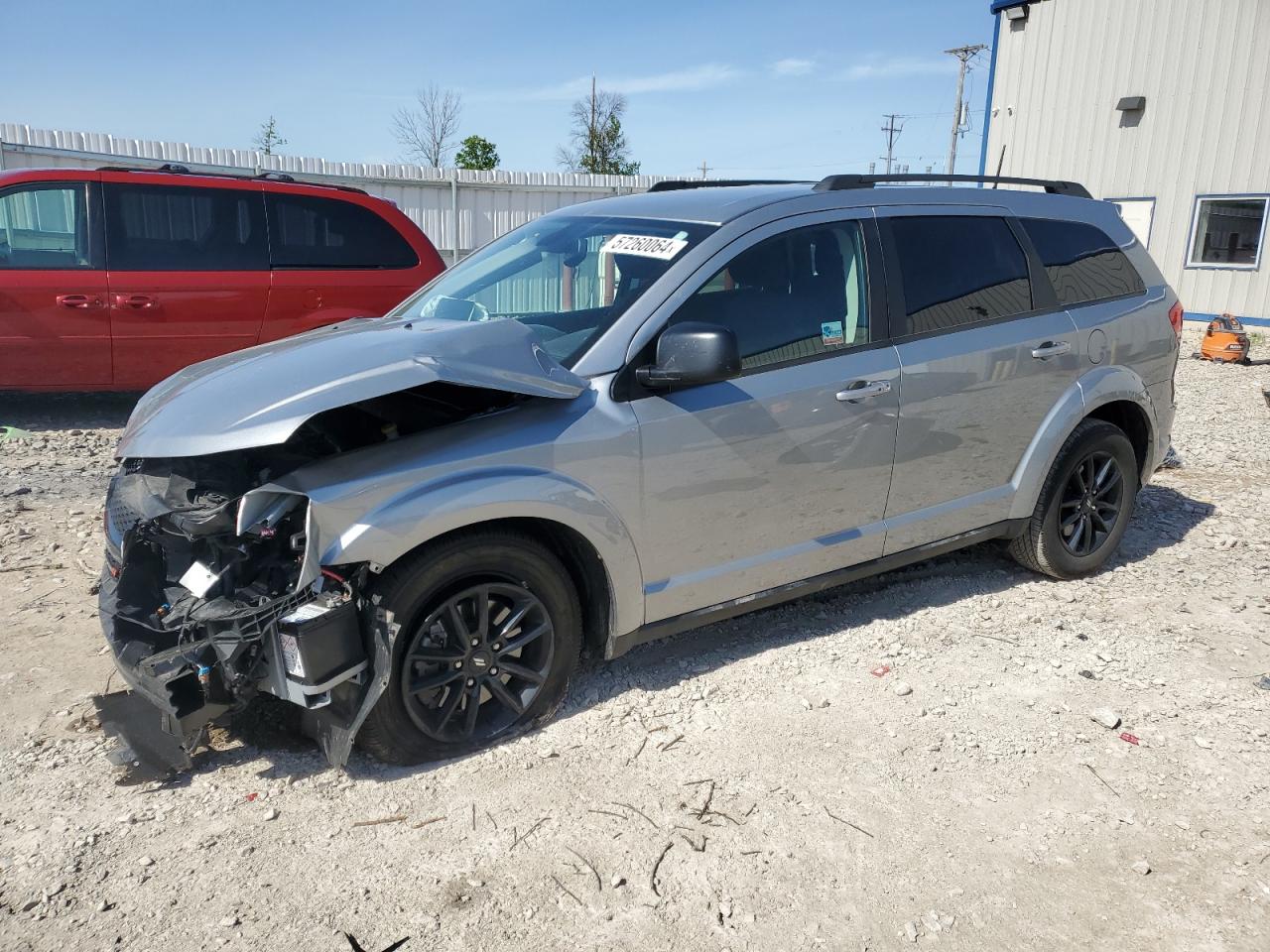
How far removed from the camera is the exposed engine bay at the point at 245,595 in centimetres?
293

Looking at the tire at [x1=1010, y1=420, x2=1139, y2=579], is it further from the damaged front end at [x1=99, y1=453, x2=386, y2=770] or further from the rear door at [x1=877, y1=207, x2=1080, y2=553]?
the damaged front end at [x1=99, y1=453, x2=386, y2=770]

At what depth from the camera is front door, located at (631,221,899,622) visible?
11.7 feet

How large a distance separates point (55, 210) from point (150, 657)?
5905mm

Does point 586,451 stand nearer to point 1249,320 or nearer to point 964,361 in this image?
point 964,361

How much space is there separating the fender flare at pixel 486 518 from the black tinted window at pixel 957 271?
163 centimetres

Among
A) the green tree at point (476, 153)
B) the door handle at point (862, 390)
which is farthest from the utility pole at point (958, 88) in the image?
the door handle at point (862, 390)

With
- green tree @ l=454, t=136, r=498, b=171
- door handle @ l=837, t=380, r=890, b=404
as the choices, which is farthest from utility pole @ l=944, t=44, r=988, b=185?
door handle @ l=837, t=380, r=890, b=404

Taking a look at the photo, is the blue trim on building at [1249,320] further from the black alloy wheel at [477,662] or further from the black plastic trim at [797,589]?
the black alloy wheel at [477,662]

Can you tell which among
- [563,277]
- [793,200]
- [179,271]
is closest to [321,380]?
[563,277]

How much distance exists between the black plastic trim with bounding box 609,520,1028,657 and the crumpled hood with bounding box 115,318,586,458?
98 cm

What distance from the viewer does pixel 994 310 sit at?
4.48 meters

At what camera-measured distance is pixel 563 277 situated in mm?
4062

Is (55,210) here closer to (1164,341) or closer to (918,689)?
(918,689)

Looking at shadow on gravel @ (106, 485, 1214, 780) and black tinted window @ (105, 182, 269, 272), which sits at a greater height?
black tinted window @ (105, 182, 269, 272)
